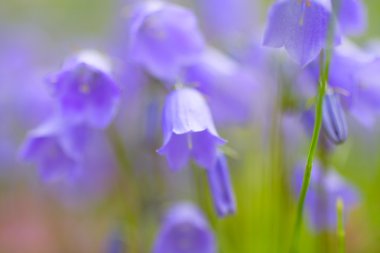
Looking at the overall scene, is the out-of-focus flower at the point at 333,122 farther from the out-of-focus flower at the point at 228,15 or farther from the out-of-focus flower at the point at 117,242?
the out-of-focus flower at the point at 228,15

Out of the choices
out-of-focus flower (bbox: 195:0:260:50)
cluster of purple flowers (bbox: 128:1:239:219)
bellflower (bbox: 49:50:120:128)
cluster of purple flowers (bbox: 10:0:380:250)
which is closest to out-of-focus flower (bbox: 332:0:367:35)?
cluster of purple flowers (bbox: 10:0:380:250)

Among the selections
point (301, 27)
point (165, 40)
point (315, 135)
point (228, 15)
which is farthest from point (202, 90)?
point (228, 15)

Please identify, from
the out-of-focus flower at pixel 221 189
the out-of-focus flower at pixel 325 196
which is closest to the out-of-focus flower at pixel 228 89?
the out-of-focus flower at pixel 325 196

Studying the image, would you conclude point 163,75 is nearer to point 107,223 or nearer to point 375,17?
point 107,223

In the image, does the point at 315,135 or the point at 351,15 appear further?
the point at 351,15

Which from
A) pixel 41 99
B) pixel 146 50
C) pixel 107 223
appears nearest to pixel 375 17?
pixel 107 223

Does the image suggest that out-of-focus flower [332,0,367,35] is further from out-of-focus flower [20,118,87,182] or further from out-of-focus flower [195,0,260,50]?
out-of-focus flower [195,0,260,50]

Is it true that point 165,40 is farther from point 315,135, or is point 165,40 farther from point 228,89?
point 315,135
